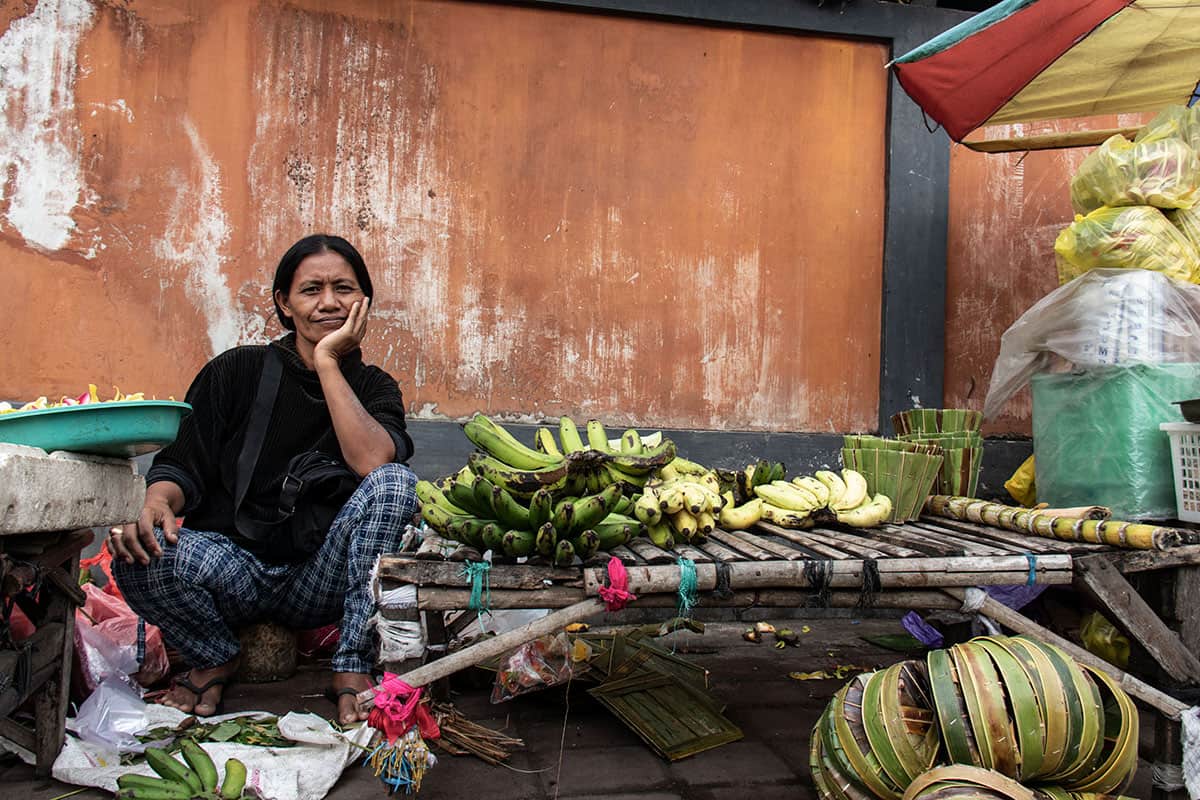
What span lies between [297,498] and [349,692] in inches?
26.3

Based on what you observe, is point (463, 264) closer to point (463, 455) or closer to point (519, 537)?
point (463, 455)

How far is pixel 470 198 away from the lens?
4449 millimetres

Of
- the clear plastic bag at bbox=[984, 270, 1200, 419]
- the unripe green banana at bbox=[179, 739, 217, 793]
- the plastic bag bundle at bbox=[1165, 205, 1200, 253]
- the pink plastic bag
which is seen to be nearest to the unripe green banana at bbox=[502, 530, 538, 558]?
the unripe green banana at bbox=[179, 739, 217, 793]

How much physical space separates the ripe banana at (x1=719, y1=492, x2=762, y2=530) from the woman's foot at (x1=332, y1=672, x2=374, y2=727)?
1311 mm

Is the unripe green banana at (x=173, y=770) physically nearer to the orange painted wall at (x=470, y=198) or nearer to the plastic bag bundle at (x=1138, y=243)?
the orange painted wall at (x=470, y=198)

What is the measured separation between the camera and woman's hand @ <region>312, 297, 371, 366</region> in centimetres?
276

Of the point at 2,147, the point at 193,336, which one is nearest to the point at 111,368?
the point at 193,336

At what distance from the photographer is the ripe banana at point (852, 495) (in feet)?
9.58

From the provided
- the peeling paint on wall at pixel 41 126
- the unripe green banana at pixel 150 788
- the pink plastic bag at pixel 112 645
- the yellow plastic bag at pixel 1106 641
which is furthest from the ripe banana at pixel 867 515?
the peeling paint on wall at pixel 41 126

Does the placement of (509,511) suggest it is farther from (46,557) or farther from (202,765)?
(46,557)

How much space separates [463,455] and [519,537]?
223 cm

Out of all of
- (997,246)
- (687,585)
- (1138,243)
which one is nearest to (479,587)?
(687,585)

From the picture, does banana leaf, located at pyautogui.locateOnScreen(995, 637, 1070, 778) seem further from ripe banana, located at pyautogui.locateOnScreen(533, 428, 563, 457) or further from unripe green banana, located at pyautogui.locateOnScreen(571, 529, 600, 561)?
ripe banana, located at pyautogui.locateOnScreen(533, 428, 563, 457)

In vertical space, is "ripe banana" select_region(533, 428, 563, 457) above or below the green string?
above
